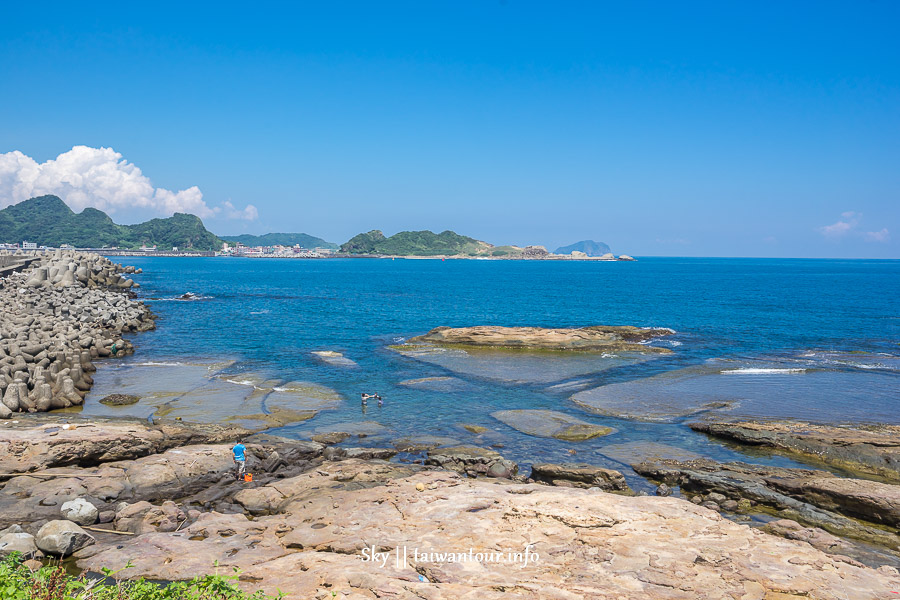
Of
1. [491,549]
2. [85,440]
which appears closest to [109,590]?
[491,549]

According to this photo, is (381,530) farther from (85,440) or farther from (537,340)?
(537,340)

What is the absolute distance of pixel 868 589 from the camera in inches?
456

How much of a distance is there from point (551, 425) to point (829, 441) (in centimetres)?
1130

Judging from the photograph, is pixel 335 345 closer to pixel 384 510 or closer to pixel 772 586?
pixel 384 510

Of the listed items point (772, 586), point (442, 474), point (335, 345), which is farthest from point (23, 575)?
point (335, 345)

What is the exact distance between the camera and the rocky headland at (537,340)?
44844 mm

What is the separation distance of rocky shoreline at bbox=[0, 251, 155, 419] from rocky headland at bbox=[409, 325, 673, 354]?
959 inches

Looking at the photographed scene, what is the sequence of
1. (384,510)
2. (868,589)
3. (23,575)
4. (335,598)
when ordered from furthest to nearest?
(384,510)
(868,589)
(335,598)
(23,575)

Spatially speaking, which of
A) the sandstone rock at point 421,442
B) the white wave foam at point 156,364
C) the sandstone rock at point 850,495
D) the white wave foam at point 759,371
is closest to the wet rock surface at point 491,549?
the sandstone rock at point 850,495

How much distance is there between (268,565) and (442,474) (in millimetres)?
7336

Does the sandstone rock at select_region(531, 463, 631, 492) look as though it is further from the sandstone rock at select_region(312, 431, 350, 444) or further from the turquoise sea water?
the sandstone rock at select_region(312, 431, 350, 444)

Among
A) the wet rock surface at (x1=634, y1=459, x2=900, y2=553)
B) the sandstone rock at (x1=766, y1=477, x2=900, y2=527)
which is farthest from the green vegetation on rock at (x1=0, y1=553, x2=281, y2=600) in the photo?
the sandstone rock at (x1=766, y1=477, x2=900, y2=527)

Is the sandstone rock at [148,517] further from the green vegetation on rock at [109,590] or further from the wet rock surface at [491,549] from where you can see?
the green vegetation on rock at [109,590]

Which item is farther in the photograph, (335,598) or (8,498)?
(8,498)
